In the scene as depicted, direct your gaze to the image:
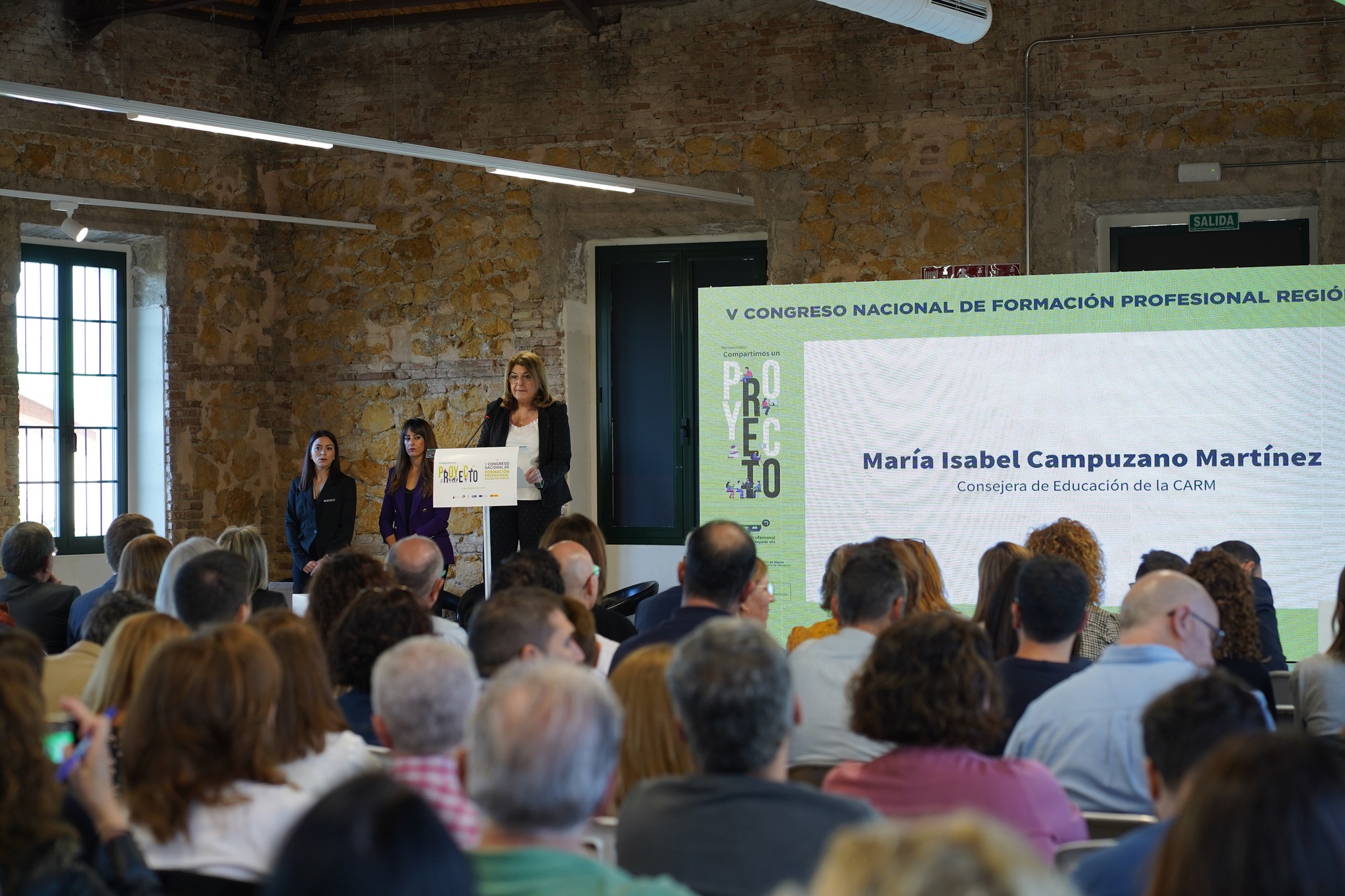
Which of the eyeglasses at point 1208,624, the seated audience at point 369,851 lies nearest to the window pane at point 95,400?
the eyeglasses at point 1208,624

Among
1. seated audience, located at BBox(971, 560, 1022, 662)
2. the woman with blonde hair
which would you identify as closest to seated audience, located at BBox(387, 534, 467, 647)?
the woman with blonde hair

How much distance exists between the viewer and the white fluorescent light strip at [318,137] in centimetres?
616

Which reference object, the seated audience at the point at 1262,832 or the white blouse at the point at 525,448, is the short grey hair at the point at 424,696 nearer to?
the seated audience at the point at 1262,832

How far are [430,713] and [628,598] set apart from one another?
5061mm

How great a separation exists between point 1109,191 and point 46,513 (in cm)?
782

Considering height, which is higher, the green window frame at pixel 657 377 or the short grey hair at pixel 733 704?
the green window frame at pixel 657 377

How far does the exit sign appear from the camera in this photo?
355 inches

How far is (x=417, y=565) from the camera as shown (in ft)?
15.8

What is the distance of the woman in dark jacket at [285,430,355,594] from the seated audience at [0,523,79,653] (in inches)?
149

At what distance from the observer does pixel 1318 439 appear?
280 inches

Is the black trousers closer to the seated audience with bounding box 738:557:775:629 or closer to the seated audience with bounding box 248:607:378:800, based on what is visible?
the seated audience with bounding box 738:557:775:629

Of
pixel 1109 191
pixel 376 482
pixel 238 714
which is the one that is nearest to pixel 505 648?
A: pixel 238 714

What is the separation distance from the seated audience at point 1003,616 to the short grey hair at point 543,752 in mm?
2708

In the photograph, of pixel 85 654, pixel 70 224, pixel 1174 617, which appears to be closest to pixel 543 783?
pixel 1174 617
